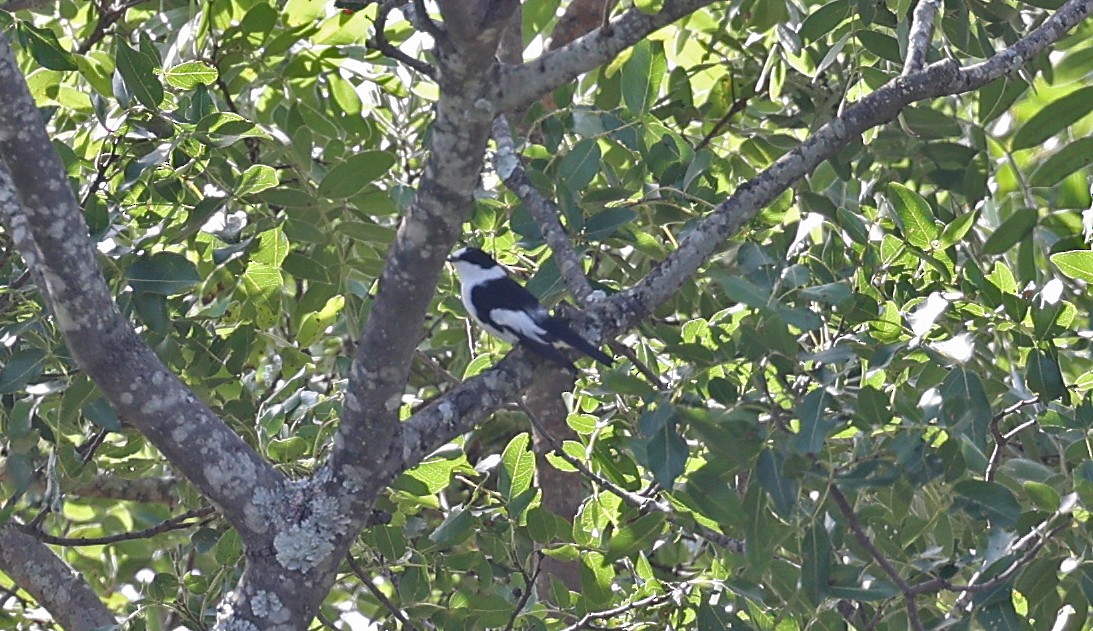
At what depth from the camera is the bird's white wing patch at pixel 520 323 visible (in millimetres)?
3551

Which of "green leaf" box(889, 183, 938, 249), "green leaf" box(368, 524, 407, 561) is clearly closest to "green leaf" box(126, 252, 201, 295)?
"green leaf" box(368, 524, 407, 561)

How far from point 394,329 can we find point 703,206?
1.22m

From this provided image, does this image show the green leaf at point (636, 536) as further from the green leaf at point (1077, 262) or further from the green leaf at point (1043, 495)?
the green leaf at point (1077, 262)

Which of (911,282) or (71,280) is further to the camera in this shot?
(911,282)

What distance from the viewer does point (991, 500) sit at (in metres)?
2.88

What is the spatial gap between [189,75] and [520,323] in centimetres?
118

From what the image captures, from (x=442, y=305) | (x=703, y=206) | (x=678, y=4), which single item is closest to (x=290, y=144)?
(x=442, y=305)

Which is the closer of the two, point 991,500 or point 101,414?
point 991,500

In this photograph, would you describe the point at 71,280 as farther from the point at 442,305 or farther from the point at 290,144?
the point at 442,305

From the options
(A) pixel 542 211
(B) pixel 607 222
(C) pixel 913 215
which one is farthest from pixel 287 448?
(C) pixel 913 215

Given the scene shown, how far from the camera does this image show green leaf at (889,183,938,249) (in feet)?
10.4

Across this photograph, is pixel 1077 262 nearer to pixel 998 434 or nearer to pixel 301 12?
pixel 998 434

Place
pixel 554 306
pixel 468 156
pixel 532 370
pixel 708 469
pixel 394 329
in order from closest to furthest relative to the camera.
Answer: pixel 468 156, pixel 394 329, pixel 708 469, pixel 532 370, pixel 554 306

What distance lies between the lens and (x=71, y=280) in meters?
2.90
